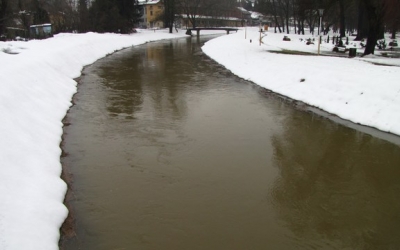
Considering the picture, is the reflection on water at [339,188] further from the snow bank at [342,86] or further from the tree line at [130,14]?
the tree line at [130,14]

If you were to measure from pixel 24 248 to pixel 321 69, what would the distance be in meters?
13.8

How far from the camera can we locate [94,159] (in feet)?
24.9

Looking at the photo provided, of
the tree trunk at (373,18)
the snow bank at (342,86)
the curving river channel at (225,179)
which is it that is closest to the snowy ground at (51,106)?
the snow bank at (342,86)

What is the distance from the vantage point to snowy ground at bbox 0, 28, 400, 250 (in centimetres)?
487

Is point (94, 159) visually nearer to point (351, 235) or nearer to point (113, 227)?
point (113, 227)

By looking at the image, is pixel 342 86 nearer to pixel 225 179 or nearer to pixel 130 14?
pixel 225 179

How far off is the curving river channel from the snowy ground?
0.44 m

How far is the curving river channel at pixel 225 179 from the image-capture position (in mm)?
5039

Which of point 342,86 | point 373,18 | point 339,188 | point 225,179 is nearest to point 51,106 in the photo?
point 225,179

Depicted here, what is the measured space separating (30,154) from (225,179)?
12.4 ft

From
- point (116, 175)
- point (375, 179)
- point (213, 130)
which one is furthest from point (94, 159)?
point (375, 179)

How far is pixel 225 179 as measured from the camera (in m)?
6.71

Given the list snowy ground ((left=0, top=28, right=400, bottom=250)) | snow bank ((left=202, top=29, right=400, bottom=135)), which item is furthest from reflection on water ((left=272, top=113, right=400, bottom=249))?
snowy ground ((left=0, top=28, right=400, bottom=250))

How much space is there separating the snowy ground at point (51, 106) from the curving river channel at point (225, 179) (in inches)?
17.5
